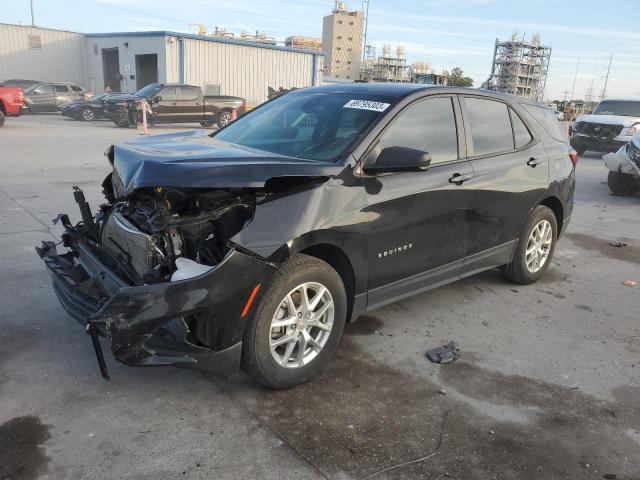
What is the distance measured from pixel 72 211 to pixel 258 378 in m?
5.11

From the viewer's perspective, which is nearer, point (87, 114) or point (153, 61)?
point (87, 114)

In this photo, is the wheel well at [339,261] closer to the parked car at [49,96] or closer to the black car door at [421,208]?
the black car door at [421,208]

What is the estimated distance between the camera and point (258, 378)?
304 cm

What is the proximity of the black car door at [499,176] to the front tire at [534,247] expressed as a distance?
0.49 ft

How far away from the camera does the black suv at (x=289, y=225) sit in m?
2.76

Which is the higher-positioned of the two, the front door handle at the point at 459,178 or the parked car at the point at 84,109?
the front door handle at the point at 459,178

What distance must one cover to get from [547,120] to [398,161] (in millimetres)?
2683

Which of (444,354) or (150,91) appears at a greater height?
(150,91)

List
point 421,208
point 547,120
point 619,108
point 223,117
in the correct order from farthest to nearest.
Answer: point 223,117, point 619,108, point 547,120, point 421,208

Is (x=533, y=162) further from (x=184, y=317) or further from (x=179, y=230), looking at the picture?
(x=184, y=317)

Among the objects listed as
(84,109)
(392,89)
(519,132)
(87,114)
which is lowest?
(87,114)

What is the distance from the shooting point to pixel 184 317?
271 centimetres

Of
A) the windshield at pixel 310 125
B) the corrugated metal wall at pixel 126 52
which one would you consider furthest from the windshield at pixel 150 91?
the windshield at pixel 310 125

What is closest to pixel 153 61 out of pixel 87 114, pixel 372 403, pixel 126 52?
pixel 126 52
